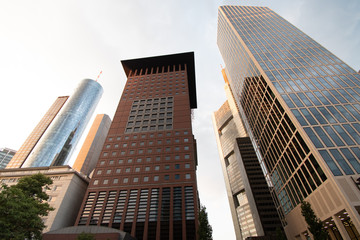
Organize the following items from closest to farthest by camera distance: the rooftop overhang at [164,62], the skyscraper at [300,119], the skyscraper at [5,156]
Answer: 1. the skyscraper at [300,119]
2. the rooftop overhang at [164,62]
3. the skyscraper at [5,156]

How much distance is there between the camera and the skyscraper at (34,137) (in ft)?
482

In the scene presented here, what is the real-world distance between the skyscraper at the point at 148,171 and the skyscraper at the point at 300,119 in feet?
74.9

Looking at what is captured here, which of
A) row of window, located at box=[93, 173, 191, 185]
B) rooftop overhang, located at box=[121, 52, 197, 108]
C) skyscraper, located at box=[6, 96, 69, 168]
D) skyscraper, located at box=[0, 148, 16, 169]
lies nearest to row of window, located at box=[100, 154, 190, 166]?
row of window, located at box=[93, 173, 191, 185]

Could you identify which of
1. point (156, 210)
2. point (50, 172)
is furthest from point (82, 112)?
point (156, 210)

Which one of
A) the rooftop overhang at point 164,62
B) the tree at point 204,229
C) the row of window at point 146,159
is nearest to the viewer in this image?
the tree at point 204,229

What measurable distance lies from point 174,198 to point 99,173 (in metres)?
21.1

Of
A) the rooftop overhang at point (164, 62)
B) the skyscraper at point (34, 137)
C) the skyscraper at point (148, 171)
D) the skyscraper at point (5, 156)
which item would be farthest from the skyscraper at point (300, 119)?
the skyscraper at point (5, 156)

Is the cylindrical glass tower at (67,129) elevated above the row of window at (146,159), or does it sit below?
above

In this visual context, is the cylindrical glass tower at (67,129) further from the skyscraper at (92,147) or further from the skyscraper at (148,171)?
the skyscraper at (148,171)

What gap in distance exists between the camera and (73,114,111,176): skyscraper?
143 metres

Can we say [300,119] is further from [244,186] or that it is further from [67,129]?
[67,129]

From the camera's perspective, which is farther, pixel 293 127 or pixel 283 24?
pixel 283 24

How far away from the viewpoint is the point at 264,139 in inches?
2347

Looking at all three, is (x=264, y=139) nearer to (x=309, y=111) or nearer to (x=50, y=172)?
(x=309, y=111)
